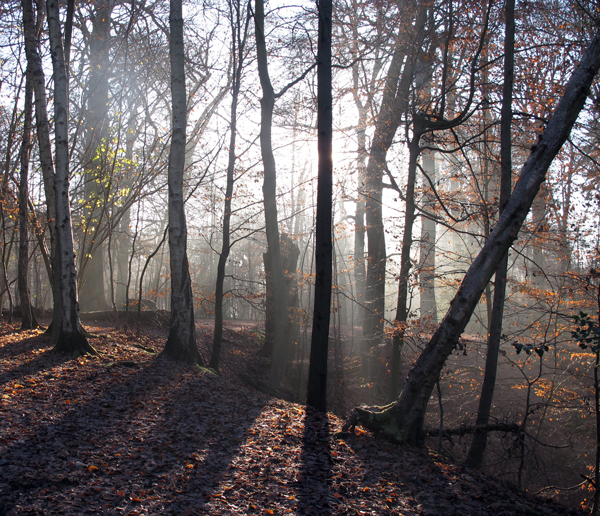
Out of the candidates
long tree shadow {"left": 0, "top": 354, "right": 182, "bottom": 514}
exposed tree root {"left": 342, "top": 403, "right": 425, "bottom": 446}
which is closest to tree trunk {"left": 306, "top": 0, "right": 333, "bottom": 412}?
exposed tree root {"left": 342, "top": 403, "right": 425, "bottom": 446}

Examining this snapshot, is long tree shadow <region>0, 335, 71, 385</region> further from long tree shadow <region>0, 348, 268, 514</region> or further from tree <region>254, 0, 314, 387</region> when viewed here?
tree <region>254, 0, 314, 387</region>

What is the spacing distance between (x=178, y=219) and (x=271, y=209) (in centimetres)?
266

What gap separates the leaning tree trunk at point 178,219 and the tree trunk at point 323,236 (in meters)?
2.83

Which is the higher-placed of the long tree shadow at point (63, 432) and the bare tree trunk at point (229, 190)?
the bare tree trunk at point (229, 190)

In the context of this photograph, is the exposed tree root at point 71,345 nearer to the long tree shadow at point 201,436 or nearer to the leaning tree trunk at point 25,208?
the long tree shadow at point 201,436

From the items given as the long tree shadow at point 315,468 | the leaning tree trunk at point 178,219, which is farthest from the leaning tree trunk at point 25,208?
the long tree shadow at point 315,468

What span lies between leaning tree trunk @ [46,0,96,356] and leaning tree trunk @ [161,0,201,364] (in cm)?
164

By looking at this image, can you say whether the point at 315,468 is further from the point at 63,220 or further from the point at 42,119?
the point at 42,119

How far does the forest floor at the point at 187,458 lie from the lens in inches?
131

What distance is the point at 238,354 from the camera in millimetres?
11281

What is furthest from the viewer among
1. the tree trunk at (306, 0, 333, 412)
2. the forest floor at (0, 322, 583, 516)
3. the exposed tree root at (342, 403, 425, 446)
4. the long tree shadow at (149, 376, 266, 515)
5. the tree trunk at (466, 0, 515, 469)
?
the tree trunk at (466, 0, 515, 469)

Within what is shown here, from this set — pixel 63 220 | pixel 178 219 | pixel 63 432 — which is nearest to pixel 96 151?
pixel 63 220

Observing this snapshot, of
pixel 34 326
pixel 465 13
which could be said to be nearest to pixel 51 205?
pixel 34 326

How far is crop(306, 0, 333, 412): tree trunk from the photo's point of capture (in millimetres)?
6207
